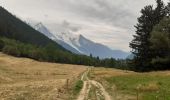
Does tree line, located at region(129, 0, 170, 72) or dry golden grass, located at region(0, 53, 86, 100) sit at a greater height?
tree line, located at region(129, 0, 170, 72)

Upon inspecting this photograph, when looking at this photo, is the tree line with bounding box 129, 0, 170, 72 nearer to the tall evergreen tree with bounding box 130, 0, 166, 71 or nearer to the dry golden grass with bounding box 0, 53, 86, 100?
the tall evergreen tree with bounding box 130, 0, 166, 71

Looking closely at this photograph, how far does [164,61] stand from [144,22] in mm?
12974

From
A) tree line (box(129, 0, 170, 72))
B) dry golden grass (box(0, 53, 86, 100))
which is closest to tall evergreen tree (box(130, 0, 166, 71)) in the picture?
tree line (box(129, 0, 170, 72))

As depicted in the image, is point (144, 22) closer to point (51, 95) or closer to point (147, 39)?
point (147, 39)

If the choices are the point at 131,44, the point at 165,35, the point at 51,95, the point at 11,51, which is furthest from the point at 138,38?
the point at 11,51

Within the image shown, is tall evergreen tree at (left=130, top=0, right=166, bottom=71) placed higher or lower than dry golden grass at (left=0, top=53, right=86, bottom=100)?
higher

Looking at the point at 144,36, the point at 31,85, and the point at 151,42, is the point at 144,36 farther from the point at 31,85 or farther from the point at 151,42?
the point at 31,85

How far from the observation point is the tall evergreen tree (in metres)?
99.5

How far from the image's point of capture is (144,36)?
10069 cm

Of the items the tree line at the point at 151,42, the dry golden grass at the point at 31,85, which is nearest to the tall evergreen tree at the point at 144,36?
the tree line at the point at 151,42

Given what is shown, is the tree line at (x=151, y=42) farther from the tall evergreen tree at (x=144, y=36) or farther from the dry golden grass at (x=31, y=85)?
the dry golden grass at (x=31, y=85)

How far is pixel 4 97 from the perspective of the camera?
33.1 metres

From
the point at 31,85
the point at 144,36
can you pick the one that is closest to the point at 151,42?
the point at 144,36

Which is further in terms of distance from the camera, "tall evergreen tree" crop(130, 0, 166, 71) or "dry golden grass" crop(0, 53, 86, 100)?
"tall evergreen tree" crop(130, 0, 166, 71)
